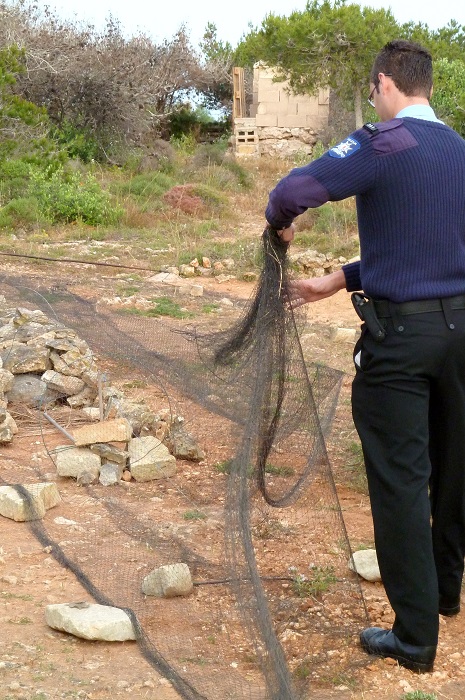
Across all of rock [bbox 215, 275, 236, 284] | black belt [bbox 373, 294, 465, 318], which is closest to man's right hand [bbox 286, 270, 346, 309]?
black belt [bbox 373, 294, 465, 318]

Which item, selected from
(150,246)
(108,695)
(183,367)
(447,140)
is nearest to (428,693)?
(108,695)

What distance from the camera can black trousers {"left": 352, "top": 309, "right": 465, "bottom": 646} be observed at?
2592mm

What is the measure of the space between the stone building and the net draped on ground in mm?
16692

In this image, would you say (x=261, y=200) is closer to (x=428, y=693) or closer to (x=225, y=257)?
(x=225, y=257)

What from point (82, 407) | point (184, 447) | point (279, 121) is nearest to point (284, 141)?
point (279, 121)

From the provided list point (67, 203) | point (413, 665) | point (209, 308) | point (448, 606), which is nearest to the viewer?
point (413, 665)

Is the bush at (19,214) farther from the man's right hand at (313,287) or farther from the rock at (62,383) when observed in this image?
the man's right hand at (313,287)

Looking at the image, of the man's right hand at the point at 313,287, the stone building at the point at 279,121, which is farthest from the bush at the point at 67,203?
the man's right hand at the point at 313,287

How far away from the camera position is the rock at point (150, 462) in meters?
4.39

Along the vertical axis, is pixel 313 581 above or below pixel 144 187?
below

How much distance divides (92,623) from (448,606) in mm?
1209

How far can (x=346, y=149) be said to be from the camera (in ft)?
8.13

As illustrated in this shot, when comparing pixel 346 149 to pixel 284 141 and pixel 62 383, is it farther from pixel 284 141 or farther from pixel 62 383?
pixel 284 141

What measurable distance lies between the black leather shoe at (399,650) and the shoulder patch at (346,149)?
4.74ft
